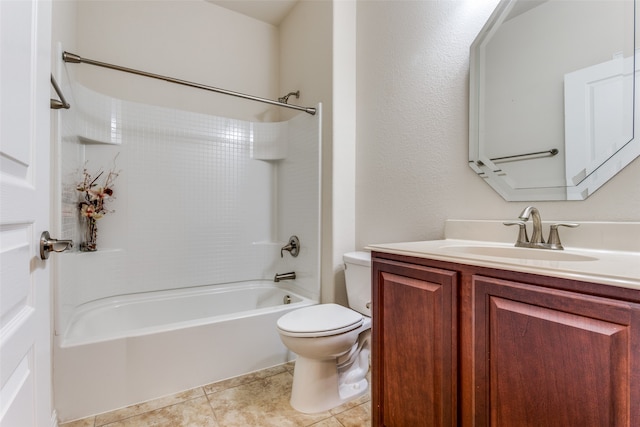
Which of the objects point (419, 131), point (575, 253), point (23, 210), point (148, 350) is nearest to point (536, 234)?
point (575, 253)

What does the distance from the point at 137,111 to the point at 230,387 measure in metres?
2.00

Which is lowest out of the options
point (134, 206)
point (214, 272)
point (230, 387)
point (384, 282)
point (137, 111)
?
point (230, 387)

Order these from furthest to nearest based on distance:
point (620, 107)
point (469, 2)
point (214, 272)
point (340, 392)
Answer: point (214, 272) → point (340, 392) → point (469, 2) → point (620, 107)

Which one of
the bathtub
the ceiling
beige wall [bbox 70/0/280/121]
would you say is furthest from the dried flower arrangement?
the ceiling

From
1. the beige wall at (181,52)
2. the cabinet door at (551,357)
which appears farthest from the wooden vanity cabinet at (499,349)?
the beige wall at (181,52)

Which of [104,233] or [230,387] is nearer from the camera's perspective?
[230,387]

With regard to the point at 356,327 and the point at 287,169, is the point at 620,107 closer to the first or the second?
the point at 356,327

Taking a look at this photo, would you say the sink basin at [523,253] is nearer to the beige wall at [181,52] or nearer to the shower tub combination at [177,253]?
the shower tub combination at [177,253]

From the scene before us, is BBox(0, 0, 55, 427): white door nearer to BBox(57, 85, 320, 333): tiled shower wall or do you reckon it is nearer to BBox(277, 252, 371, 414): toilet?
BBox(277, 252, 371, 414): toilet

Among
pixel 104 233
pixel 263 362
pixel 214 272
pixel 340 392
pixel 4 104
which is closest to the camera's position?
pixel 4 104

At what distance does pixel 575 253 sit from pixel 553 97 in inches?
24.0

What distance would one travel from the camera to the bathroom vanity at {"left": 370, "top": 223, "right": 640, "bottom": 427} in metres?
0.61

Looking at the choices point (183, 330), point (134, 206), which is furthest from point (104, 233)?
point (183, 330)

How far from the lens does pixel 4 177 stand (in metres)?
0.51
